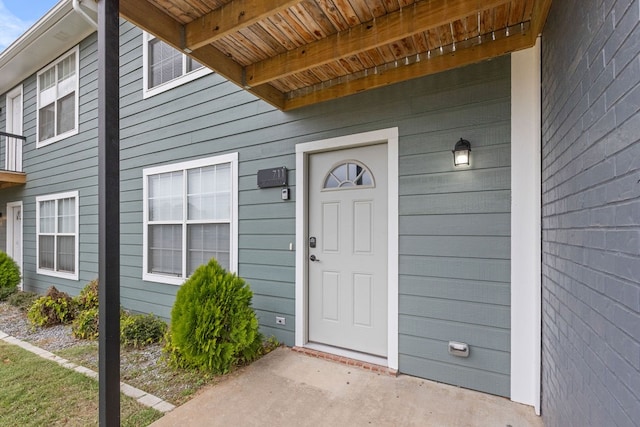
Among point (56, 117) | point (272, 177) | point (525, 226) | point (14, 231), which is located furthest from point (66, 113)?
point (525, 226)

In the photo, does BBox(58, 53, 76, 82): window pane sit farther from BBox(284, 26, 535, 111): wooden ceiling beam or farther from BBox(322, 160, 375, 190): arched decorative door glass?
BBox(322, 160, 375, 190): arched decorative door glass

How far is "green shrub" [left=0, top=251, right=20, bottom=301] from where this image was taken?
6097 mm

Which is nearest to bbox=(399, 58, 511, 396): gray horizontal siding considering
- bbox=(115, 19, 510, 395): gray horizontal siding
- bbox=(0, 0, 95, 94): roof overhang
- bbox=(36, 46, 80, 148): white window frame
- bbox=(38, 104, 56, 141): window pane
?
bbox=(115, 19, 510, 395): gray horizontal siding

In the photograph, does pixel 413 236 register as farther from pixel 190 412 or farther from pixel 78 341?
pixel 78 341

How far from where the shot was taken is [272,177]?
341 cm

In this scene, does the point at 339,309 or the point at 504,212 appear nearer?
the point at 504,212

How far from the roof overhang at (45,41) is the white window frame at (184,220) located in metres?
2.85

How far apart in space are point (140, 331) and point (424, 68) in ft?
13.7

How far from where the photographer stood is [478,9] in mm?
1856

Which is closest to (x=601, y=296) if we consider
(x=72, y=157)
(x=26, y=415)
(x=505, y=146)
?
(x=505, y=146)

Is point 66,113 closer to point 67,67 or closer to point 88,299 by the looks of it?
point 67,67

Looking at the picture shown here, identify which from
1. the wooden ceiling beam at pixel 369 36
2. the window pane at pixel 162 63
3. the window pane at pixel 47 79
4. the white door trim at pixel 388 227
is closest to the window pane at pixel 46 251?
the window pane at pixel 47 79

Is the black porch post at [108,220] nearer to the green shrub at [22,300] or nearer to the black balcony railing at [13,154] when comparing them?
the green shrub at [22,300]

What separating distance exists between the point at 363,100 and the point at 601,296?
234cm
